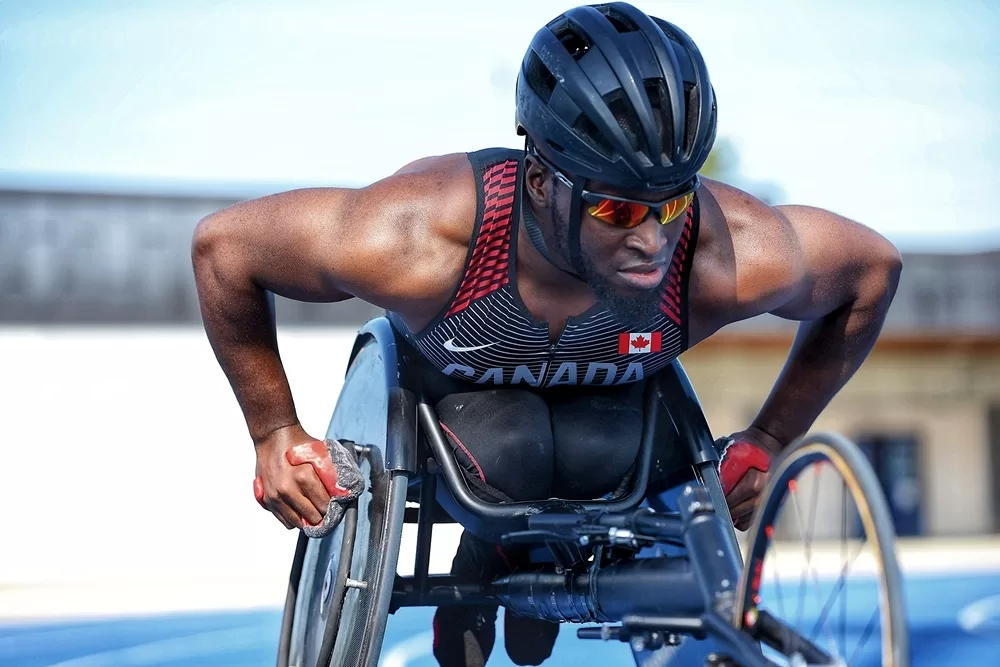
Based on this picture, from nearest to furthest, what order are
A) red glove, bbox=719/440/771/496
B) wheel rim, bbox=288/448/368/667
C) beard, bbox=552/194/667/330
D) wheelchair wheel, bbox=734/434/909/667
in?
wheelchair wheel, bbox=734/434/909/667, beard, bbox=552/194/667/330, wheel rim, bbox=288/448/368/667, red glove, bbox=719/440/771/496

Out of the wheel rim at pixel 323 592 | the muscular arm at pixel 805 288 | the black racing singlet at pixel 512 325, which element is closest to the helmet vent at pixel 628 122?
the black racing singlet at pixel 512 325

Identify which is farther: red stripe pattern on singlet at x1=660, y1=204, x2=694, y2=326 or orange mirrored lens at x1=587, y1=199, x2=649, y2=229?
red stripe pattern on singlet at x1=660, y1=204, x2=694, y2=326

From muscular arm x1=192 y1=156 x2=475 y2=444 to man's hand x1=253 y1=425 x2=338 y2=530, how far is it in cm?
28

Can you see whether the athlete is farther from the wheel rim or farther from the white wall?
the white wall

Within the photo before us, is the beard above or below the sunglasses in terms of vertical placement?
below

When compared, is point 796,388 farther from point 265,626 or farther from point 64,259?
point 64,259

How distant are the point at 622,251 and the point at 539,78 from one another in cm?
43

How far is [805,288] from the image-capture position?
263cm

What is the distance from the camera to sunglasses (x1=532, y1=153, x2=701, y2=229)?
2.16 meters

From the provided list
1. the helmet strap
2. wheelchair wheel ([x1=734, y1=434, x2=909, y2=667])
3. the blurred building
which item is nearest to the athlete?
the helmet strap

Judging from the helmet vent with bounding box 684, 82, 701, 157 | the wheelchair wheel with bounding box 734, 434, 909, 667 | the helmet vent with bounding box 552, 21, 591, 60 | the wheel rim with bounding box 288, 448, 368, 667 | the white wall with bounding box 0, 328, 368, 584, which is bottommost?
the white wall with bounding box 0, 328, 368, 584

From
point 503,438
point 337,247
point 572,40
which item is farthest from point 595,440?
point 572,40

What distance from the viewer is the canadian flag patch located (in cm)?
252

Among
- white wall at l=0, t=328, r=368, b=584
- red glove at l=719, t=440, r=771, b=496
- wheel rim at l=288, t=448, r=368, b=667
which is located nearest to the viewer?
wheel rim at l=288, t=448, r=368, b=667
